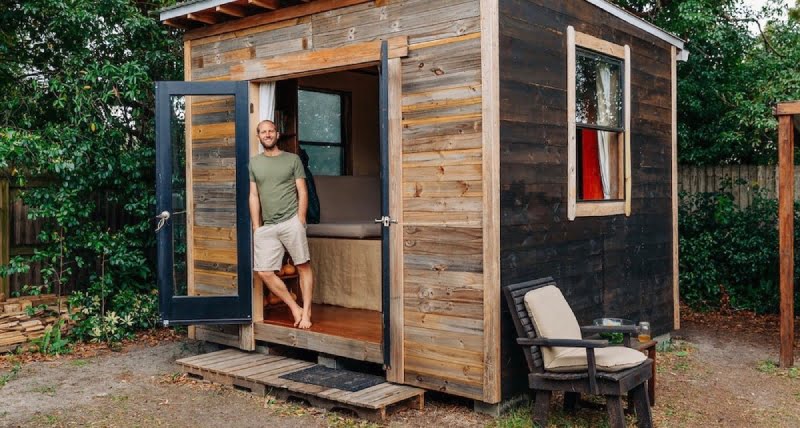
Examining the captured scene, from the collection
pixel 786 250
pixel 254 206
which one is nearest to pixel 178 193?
pixel 254 206

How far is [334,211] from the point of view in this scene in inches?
326

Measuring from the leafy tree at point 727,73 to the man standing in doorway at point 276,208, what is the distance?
591 centimetres

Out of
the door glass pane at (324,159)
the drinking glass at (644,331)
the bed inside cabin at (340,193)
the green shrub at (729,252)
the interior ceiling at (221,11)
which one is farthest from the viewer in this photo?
the green shrub at (729,252)

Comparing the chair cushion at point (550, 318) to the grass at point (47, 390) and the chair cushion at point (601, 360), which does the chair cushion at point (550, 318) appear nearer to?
the chair cushion at point (601, 360)

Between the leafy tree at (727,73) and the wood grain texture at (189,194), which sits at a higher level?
the leafy tree at (727,73)

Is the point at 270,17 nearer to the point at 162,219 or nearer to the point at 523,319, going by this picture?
the point at 162,219

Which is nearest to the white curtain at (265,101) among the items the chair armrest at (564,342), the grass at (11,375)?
the grass at (11,375)

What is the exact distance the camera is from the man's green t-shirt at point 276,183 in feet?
19.7

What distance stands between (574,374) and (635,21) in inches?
139

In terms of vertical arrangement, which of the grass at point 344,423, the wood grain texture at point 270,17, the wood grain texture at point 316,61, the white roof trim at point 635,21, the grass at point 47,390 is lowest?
the grass at point 47,390

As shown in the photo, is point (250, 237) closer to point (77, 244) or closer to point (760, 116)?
point (77, 244)

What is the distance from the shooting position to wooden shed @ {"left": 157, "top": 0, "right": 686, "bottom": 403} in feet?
15.9

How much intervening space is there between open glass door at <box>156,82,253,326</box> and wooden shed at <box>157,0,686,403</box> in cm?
2

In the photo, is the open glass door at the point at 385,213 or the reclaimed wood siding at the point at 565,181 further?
the open glass door at the point at 385,213
